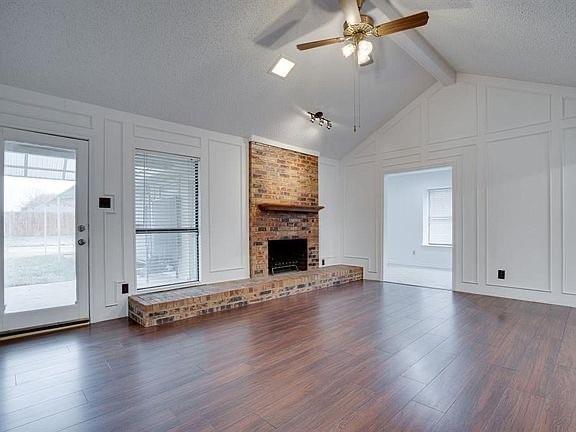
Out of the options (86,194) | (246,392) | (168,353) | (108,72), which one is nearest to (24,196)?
(86,194)

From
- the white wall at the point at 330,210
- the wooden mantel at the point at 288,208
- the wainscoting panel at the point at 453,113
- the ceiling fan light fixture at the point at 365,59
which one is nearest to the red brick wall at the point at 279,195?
the wooden mantel at the point at 288,208

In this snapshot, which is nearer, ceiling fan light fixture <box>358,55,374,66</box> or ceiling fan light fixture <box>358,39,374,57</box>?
ceiling fan light fixture <box>358,39,374,57</box>

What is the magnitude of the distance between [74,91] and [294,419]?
12.2 ft

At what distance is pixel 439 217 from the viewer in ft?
25.5

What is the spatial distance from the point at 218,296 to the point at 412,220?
19.5 ft

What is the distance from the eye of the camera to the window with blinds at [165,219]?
400 centimetres

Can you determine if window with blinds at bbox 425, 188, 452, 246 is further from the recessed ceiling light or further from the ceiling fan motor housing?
the ceiling fan motor housing

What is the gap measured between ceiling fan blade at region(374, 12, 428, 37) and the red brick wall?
8.91 ft

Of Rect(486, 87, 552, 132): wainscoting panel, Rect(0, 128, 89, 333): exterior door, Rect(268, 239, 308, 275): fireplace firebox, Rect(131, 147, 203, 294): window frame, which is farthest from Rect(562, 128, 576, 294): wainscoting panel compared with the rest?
Rect(0, 128, 89, 333): exterior door

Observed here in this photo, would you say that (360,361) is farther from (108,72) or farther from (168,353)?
(108,72)

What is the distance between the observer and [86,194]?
139 inches

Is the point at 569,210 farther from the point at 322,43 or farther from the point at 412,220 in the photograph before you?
the point at 412,220

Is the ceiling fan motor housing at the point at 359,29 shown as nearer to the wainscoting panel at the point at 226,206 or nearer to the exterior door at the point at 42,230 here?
the wainscoting panel at the point at 226,206

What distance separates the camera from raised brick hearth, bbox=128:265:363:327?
11.4ft
